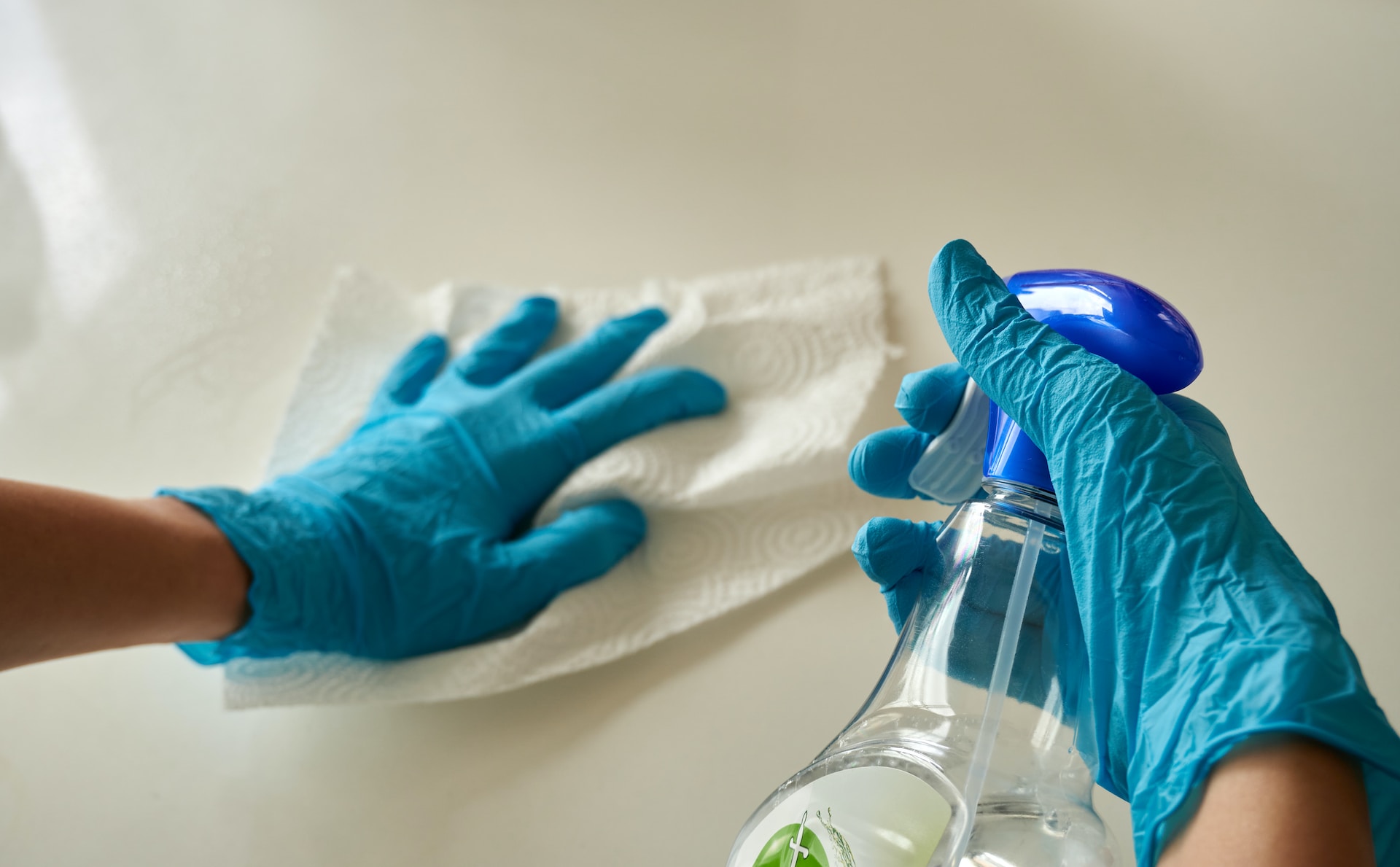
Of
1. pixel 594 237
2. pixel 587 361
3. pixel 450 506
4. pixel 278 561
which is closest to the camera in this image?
pixel 278 561

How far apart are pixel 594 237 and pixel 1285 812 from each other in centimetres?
110

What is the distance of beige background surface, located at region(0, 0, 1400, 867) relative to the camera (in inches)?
33.6

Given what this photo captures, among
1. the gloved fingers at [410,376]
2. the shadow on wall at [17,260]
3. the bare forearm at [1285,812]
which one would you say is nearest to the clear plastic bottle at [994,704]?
the bare forearm at [1285,812]

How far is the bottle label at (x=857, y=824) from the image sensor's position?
470 millimetres

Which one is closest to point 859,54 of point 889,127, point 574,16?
point 889,127

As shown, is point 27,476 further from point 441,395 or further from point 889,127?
point 889,127

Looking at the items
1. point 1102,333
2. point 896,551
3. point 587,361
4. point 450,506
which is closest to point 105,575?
point 450,506

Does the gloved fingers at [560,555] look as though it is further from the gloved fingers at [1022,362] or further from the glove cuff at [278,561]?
the gloved fingers at [1022,362]

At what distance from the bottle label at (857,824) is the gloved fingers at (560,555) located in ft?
1.64

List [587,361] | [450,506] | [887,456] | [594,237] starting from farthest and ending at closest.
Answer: [594,237] → [587,361] → [450,506] → [887,456]

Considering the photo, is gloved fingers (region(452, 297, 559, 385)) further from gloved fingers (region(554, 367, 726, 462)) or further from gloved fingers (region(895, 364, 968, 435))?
gloved fingers (region(895, 364, 968, 435))

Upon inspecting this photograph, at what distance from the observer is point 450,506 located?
0.98 m

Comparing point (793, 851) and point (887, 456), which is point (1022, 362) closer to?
point (887, 456)

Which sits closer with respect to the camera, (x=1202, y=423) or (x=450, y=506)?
(x=1202, y=423)
